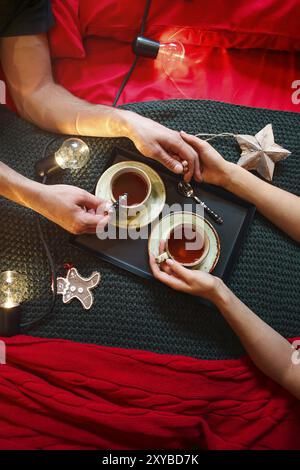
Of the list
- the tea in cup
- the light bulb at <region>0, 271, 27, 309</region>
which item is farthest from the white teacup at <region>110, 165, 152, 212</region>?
the light bulb at <region>0, 271, 27, 309</region>

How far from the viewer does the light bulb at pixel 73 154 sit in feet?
3.94

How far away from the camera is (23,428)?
112 cm

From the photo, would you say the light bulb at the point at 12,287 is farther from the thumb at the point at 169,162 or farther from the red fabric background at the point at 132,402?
the thumb at the point at 169,162

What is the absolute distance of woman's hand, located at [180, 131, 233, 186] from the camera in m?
1.22

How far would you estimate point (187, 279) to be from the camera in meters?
1.11

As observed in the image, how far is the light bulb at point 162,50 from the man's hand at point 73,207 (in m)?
0.51

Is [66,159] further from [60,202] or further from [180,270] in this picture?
[180,270]

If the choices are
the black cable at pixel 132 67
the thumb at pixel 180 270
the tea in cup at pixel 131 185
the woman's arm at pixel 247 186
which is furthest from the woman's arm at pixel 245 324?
the black cable at pixel 132 67

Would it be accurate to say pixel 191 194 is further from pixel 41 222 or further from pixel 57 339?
pixel 57 339

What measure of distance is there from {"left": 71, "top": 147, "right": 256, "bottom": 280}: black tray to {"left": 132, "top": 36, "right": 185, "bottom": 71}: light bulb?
348 mm

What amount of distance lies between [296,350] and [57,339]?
63cm

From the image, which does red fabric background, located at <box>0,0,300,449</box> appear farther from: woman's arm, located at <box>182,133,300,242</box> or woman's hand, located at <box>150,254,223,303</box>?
woman's arm, located at <box>182,133,300,242</box>

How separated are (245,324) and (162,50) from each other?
34.1 inches

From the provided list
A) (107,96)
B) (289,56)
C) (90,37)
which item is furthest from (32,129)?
(289,56)
